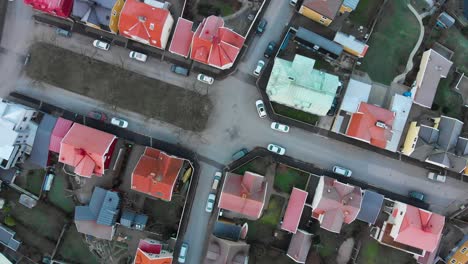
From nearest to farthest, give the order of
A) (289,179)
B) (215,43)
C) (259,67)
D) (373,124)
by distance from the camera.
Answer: (215,43)
(373,124)
(259,67)
(289,179)

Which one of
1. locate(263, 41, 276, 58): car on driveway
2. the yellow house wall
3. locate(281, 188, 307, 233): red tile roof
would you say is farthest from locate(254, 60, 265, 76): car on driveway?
locate(281, 188, 307, 233): red tile roof

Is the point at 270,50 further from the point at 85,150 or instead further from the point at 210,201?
Result: the point at 85,150

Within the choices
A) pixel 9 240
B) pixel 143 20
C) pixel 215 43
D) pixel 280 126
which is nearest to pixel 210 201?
pixel 280 126

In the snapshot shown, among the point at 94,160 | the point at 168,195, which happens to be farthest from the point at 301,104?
the point at 94,160

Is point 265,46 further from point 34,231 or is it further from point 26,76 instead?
point 34,231

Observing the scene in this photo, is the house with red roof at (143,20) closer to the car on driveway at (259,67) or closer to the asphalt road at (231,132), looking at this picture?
the asphalt road at (231,132)

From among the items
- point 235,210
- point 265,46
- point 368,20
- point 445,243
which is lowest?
point 235,210
